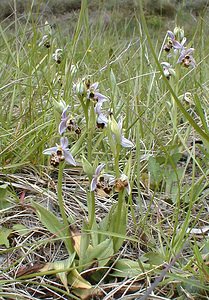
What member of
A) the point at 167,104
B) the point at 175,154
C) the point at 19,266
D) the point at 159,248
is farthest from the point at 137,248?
the point at 167,104

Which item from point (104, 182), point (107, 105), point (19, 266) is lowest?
point (107, 105)

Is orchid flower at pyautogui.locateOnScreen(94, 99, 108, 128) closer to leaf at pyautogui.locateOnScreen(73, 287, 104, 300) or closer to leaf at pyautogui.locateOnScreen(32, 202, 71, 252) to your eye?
leaf at pyautogui.locateOnScreen(32, 202, 71, 252)

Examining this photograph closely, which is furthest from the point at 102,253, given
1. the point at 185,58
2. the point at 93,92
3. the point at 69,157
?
the point at 185,58

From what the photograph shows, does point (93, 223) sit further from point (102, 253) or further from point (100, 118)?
point (100, 118)

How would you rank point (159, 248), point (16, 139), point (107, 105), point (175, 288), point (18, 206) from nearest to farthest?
point (175, 288) → point (159, 248) → point (18, 206) → point (16, 139) → point (107, 105)

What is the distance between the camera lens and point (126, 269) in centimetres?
97

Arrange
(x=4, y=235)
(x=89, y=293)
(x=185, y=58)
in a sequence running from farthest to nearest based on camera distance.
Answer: (x=185, y=58), (x=4, y=235), (x=89, y=293)

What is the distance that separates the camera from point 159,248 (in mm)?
1049

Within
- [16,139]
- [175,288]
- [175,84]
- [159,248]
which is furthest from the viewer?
[175,84]

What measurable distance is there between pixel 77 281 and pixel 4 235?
0.23 meters

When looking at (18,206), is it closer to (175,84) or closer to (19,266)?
(19,266)

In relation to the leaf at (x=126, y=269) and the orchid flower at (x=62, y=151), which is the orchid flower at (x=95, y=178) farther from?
the leaf at (x=126, y=269)

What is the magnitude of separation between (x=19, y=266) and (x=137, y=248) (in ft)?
0.90

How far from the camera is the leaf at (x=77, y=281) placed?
2.99ft
